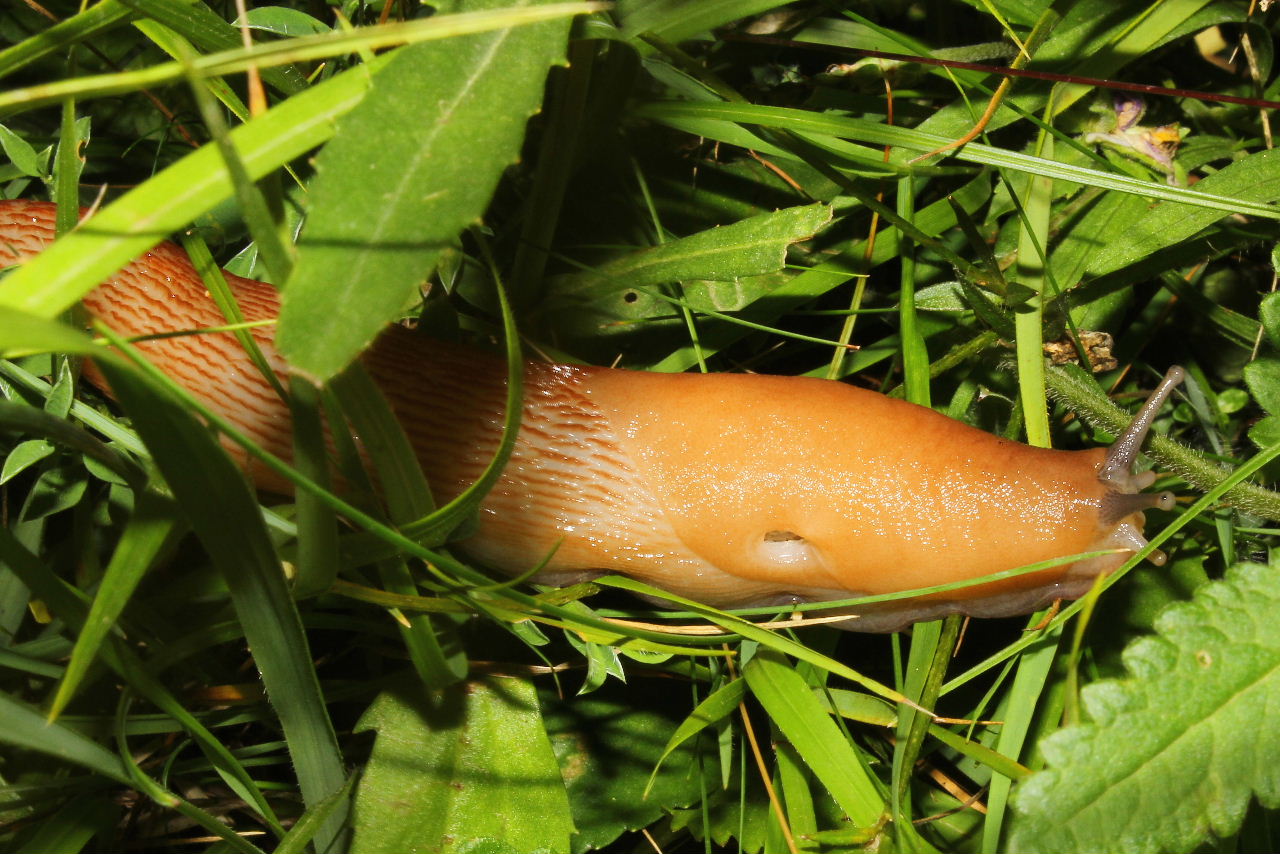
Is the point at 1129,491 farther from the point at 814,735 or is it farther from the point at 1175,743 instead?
the point at 814,735

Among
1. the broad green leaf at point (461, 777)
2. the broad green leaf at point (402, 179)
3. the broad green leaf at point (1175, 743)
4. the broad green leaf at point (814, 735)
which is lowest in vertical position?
the broad green leaf at point (461, 777)

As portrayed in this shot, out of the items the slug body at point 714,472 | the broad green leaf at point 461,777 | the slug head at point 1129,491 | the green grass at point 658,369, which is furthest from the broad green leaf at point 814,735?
the slug head at point 1129,491

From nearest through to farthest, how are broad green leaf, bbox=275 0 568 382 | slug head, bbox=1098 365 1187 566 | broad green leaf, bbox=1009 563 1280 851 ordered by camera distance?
broad green leaf, bbox=275 0 568 382, broad green leaf, bbox=1009 563 1280 851, slug head, bbox=1098 365 1187 566

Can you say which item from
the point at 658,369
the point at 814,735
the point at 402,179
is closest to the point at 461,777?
the point at 814,735

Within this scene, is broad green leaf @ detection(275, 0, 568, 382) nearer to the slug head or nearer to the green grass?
the green grass

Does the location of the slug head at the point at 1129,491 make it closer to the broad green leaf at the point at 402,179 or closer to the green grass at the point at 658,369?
the green grass at the point at 658,369

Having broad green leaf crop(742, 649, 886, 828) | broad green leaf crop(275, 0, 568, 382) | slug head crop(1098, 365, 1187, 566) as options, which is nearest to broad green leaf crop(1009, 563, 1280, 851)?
slug head crop(1098, 365, 1187, 566)
